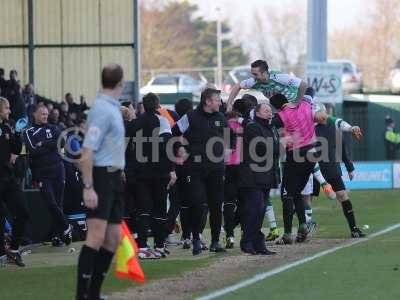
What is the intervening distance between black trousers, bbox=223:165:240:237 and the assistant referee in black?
608cm

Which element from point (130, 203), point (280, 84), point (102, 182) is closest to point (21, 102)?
point (130, 203)

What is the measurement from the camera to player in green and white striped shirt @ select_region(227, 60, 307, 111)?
55.4ft

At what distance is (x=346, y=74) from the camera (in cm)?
5619

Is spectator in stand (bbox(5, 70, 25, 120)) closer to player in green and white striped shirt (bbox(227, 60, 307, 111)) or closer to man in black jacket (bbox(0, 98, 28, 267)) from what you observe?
player in green and white striped shirt (bbox(227, 60, 307, 111))

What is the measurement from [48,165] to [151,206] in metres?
3.03

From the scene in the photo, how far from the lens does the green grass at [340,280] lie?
38.1 feet

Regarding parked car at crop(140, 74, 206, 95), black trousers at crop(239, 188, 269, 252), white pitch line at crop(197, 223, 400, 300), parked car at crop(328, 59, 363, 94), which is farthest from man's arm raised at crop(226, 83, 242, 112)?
parked car at crop(328, 59, 363, 94)

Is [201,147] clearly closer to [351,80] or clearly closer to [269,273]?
[269,273]

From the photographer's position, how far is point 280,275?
516 inches

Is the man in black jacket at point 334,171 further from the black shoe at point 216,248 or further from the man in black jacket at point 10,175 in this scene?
the man in black jacket at point 10,175

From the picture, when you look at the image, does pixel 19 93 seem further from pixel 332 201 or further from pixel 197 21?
pixel 197 21

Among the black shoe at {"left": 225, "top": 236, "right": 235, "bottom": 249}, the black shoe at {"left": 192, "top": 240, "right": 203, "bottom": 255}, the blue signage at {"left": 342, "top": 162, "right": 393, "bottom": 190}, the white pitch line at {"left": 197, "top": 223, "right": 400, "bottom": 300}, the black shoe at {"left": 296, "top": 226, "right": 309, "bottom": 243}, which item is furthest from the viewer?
the blue signage at {"left": 342, "top": 162, "right": 393, "bottom": 190}

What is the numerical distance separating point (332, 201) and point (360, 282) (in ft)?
48.2

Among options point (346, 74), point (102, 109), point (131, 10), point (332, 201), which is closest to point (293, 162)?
point (102, 109)
